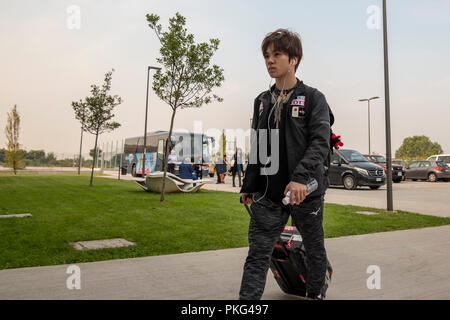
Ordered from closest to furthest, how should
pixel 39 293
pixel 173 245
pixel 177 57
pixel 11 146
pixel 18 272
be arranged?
1. pixel 39 293
2. pixel 18 272
3. pixel 173 245
4. pixel 177 57
5. pixel 11 146

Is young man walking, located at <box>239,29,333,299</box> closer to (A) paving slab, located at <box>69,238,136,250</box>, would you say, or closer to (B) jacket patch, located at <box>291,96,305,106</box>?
(B) jacket patch, located at <box>291,96,305,106</box>

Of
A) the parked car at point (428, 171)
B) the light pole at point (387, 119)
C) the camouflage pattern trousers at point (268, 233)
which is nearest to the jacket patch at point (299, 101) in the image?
the camouflage pattern trousers at point (268, 233)

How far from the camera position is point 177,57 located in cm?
1111

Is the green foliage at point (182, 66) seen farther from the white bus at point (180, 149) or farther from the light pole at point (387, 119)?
the white bus at point (180, 149)

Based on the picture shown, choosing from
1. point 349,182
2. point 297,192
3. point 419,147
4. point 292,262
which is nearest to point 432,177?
point 349,182

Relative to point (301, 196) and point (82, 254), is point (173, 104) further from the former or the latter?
point (301, 196)

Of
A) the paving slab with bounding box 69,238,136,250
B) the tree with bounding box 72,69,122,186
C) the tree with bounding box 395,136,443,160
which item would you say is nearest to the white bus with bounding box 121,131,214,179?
the tree with bounding box 72,69,122,186

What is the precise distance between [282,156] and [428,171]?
2774 centimetres

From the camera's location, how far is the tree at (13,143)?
34062 millimetres

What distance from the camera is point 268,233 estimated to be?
2.37 metres

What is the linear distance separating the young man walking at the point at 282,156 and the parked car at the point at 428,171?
1070 inches

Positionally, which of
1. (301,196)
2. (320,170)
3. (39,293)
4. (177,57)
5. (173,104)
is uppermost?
(177,57)
